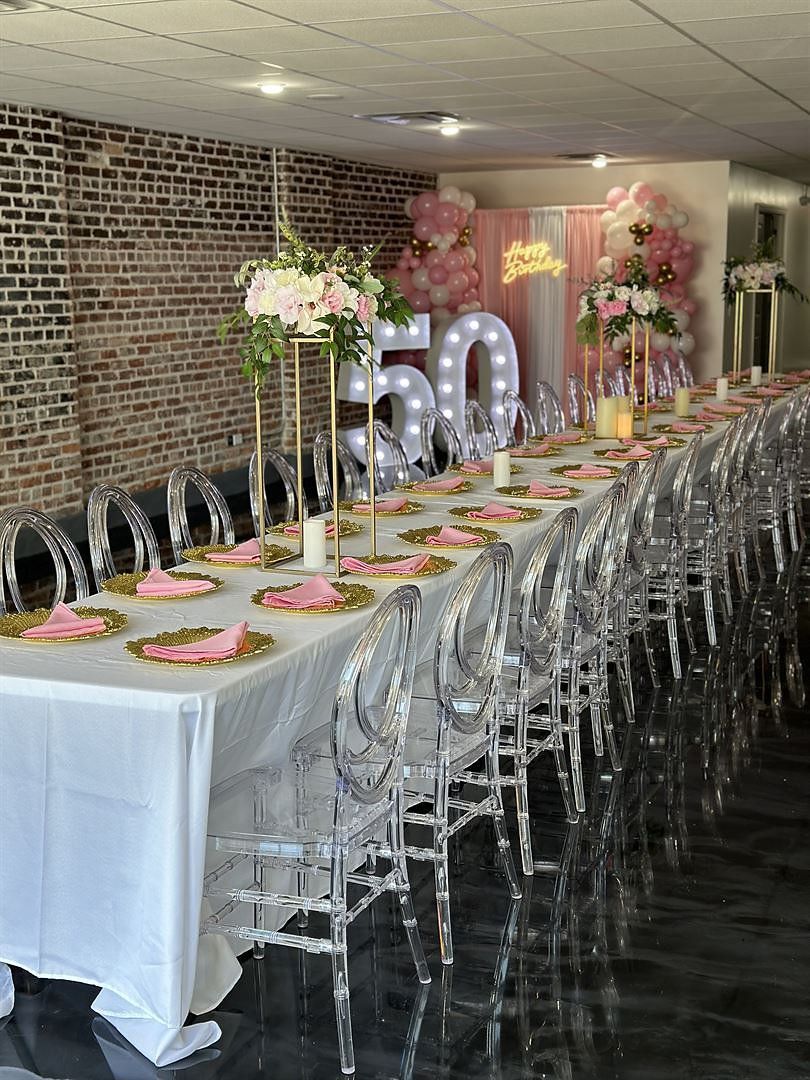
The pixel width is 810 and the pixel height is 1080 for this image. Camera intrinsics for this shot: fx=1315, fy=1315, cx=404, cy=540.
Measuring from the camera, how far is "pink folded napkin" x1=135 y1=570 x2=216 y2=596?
13.3 feet

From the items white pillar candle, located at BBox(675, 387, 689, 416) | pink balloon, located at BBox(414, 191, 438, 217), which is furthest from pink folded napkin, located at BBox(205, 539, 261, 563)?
pink balloon, located at BBox(414, 191, 438, 217)

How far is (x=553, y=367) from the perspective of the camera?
13.0 m

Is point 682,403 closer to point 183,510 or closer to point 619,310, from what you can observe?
point 619,310

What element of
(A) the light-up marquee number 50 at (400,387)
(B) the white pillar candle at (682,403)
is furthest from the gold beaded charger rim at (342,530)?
(A) the light-up marquee number 50 at (400,387)

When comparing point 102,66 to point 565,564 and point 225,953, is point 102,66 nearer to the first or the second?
point 565,564

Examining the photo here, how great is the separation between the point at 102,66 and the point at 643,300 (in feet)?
11.2

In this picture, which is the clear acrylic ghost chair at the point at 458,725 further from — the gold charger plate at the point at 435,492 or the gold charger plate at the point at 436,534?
the gold charger plate at the point at 435,492

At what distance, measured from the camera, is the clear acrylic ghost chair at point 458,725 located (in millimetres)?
3646

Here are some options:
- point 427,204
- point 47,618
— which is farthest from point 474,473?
point 427,204

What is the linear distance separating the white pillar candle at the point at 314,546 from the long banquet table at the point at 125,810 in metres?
0.92

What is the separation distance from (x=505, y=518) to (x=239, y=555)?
1.23 metres

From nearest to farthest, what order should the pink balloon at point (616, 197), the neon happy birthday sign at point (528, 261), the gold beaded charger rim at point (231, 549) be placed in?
the gold beaded charger rim at point (231, 549)
the pink balloon at point (616, 197)
the neon happy birthday sign at point (528, 261)

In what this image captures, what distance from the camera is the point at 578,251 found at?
1264 cm

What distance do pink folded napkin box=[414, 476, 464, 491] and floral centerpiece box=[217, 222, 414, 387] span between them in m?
1.80
